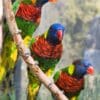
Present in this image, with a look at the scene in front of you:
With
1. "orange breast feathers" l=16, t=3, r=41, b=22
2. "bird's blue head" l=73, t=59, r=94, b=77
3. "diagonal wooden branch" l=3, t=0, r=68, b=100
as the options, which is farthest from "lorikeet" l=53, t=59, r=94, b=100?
"diagonal wooden branch" l=3, t=0, r=68, b=100

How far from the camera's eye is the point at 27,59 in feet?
4.38

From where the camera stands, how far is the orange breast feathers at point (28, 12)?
175 cm

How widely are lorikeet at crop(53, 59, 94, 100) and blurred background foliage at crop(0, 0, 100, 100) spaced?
0.53m

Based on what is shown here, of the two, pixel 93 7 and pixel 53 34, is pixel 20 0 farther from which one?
pixel 93 7

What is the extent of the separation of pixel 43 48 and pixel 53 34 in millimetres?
73

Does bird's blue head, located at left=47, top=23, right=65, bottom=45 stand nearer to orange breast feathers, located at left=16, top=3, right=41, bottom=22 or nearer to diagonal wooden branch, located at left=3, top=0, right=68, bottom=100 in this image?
orange breast feathers, located at left=16, top=3, right=41, bottom=22

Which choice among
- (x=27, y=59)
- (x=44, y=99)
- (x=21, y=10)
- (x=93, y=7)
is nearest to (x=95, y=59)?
(x=44, y=99)

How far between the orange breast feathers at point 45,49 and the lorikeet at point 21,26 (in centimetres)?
4

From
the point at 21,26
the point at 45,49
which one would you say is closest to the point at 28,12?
the point at 21,26

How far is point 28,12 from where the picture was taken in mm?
1743

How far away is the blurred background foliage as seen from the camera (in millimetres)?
2861

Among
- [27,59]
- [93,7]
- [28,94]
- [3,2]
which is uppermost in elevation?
[3,2]

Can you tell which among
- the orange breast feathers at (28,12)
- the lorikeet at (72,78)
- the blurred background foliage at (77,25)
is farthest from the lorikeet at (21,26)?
the blurred background foliage at (77,25)

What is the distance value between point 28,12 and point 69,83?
1.15ft
